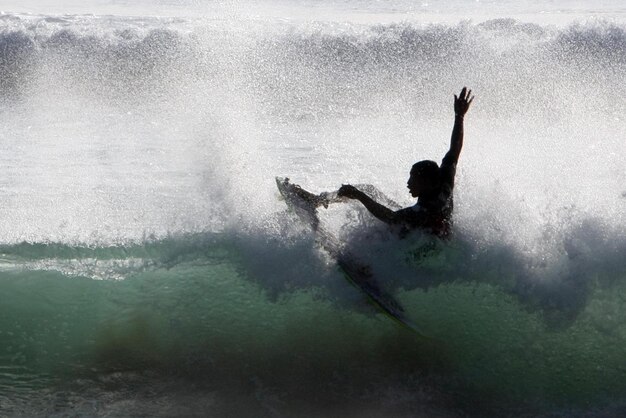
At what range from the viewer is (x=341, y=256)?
225 inches

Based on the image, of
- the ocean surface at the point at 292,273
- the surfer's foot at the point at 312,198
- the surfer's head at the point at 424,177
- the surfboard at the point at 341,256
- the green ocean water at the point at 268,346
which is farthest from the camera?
the surfer's foot at the point at 312,198

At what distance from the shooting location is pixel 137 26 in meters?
15.6

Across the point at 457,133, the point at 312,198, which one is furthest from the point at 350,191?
the point at 457,133

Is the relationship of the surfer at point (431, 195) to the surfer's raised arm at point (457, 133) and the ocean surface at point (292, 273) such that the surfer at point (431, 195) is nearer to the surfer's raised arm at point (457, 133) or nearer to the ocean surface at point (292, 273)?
the surfer's raised arm at point (457, 133)

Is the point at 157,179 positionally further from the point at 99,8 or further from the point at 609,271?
the point at 99,8

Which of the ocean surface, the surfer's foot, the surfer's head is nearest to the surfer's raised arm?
the surfer's head

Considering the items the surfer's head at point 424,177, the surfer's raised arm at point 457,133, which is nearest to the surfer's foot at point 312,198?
the surfer's head at point 424,177

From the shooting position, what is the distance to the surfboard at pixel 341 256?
5.44 metres

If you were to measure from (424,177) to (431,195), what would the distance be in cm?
16

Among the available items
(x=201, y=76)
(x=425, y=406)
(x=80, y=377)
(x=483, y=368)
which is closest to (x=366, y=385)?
(x=425, y=406)

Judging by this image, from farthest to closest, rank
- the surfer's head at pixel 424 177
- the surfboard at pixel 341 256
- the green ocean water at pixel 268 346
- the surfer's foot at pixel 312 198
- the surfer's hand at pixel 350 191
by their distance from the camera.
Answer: the surfer's foot at pixel 312 198 → the surfer's hand at pixel 350 191 → the surfer's head at pixel 424 177 → the surfboard at pixel 341 256 → the green ocean water at pixel 268 346

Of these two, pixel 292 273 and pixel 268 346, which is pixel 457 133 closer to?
pixel 292 273

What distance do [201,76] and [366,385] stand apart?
9906 mm

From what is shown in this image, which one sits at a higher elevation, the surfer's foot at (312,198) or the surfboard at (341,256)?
the surfer's foot at (312,198)
